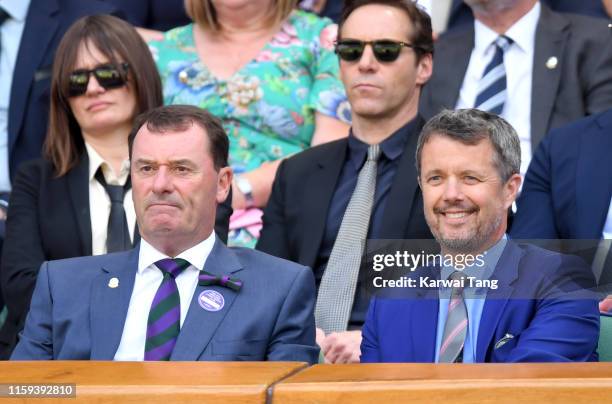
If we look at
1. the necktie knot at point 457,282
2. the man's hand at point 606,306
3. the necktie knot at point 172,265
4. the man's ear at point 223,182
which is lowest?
the man's hand at point 606,306

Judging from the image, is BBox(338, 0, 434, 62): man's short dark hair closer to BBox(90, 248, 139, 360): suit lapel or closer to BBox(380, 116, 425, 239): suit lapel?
BBox(380, 116, 425, 239): suit lapel

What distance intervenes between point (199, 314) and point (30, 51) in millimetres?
2350

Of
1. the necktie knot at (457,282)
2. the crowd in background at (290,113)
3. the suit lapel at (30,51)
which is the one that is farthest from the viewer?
the suit lapel at (30,51)

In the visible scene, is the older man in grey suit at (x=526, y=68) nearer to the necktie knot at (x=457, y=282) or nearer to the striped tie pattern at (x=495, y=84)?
the striped tie pattern at (x=495, y=84)

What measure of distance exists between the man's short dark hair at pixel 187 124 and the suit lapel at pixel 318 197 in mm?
649

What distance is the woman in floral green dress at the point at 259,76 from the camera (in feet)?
15.9

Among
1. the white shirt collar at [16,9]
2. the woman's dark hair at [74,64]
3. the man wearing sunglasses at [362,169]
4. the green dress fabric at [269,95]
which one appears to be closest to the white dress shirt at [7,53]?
the white shirt collar at [16,9]

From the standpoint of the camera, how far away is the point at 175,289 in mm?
3156

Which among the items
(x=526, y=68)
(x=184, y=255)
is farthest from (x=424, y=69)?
(x=184, y=255)

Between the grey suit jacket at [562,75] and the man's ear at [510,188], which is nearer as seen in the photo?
the man's ear at [510,188]

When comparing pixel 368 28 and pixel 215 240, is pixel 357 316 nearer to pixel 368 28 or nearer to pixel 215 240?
pixel 215 240

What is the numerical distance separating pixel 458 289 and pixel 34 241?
1920 millimetres

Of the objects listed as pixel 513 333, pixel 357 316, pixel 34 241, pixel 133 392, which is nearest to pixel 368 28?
pixel 357 316

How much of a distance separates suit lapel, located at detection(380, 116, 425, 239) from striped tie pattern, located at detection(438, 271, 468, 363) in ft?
3.36
